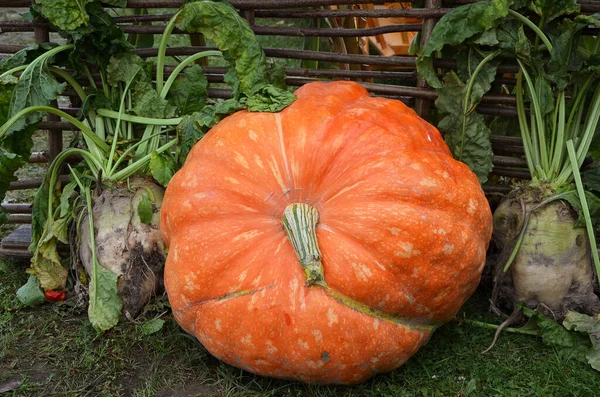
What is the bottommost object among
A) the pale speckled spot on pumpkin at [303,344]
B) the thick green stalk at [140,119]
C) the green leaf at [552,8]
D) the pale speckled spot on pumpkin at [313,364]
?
the pale speckled spot on pumpkin at [313,364]

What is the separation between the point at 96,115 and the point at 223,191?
1173mm

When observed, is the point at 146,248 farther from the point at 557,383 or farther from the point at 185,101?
the point at 557,383

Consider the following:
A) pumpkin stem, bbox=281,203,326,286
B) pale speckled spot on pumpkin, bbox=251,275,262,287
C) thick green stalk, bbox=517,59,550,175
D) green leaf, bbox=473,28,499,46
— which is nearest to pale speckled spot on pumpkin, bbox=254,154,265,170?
pumpkin stem, bbox=281,203,326,286

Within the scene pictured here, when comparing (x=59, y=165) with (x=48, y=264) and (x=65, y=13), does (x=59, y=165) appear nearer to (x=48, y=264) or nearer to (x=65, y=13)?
(x=48, y=264)

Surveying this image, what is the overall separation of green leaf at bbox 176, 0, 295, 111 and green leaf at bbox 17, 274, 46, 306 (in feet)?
4.33

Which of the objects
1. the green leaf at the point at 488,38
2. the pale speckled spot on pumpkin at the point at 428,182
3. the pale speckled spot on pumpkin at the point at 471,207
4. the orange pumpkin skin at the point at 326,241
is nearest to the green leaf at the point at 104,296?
the orange pumpkin skin at the point at 326,241

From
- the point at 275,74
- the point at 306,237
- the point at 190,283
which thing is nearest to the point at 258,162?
the point at 306,237

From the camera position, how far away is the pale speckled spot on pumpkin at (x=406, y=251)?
8.35ft

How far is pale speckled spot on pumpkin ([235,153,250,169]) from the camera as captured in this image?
2746 millimetres

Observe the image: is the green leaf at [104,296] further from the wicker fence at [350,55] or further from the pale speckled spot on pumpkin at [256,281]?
the wicker fence at [350,55]

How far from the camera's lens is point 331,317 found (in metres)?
2.47

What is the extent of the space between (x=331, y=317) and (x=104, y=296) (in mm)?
1178

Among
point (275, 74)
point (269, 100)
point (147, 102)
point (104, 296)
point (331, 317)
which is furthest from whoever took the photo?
point (147, 102)

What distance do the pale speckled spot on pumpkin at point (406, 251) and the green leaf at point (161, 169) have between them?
118 centimetres
